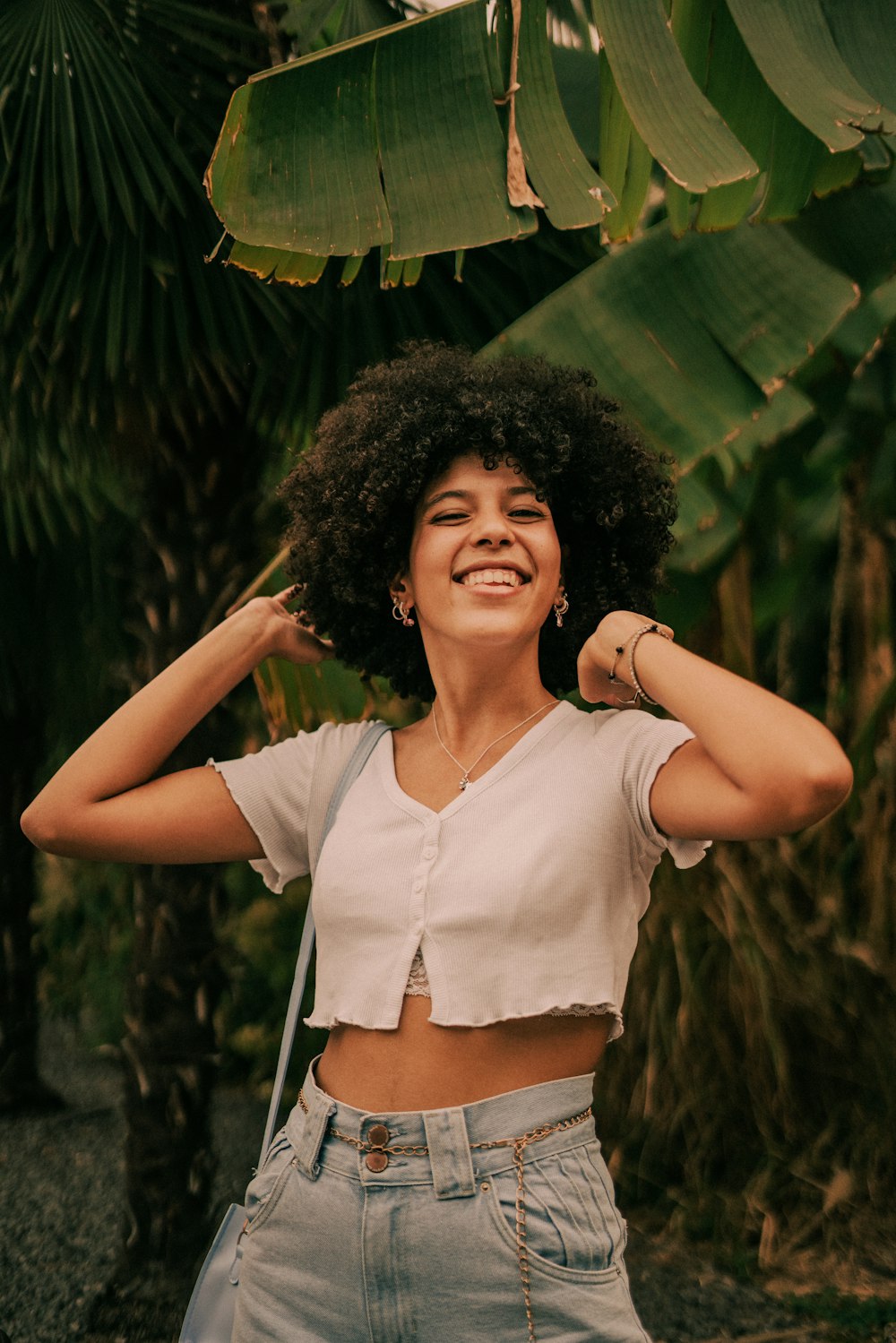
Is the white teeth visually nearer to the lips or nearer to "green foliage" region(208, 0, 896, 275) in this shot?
the lips

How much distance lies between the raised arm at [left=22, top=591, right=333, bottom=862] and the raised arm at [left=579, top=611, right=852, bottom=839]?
76 centimetres

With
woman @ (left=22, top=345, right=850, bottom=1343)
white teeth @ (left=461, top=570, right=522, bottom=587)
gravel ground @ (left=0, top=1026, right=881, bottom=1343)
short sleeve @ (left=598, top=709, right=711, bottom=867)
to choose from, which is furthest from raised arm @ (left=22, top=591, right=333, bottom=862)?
gravel ground @ (left=0, top=1026, right=881, bottom=1343)

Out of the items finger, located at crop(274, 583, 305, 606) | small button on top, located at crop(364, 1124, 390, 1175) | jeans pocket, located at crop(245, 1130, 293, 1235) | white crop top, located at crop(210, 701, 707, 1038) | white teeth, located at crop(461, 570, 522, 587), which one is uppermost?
white teeth, located at crop(461, 570, 522, 587)

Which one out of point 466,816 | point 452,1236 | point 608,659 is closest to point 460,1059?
point 452,1236

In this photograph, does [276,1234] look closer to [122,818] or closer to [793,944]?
[122,818]

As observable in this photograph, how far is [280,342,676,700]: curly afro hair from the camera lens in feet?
7.43

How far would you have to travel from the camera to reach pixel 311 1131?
6.66 feet

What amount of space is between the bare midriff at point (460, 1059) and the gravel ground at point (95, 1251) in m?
3.11

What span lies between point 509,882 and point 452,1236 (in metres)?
0.50

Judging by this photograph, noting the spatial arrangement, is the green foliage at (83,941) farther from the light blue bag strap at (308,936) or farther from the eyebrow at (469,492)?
the eyebrow at (469,492)

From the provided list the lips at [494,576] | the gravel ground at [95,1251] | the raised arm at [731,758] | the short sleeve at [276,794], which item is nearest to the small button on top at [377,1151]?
the short sleeve at [276,794]

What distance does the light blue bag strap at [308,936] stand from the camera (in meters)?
2.24

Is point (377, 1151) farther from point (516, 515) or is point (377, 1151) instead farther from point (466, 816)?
point (516, 515)

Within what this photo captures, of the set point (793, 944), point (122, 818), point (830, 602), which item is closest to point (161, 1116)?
point (793, 944)
